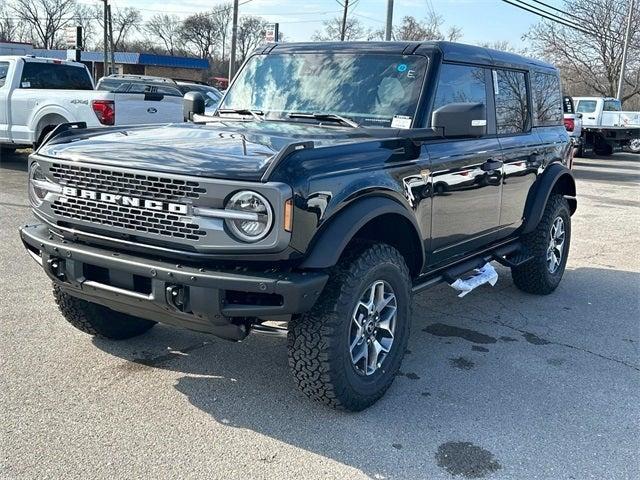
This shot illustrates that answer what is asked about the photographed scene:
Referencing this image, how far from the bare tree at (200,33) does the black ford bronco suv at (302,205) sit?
Result: 8063 cm

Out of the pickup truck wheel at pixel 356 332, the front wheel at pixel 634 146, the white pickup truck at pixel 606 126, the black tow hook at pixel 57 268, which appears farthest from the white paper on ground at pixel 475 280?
the front wheel at pixel 634 146

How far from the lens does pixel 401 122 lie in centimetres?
409

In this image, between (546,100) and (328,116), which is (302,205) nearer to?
(328,116)

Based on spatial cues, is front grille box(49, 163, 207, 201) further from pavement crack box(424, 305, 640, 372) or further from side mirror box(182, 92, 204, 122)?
pavement crack box(424, 305, 640, 372)

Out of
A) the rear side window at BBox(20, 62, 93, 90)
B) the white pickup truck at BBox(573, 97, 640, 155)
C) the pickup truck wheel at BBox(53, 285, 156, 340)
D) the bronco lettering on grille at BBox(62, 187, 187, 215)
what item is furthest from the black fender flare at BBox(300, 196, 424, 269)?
the white pickup truck at BBox(573, 97, 640, 155)

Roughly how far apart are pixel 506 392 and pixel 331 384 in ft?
4.05

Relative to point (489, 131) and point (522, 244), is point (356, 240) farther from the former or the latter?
point (522, 244)

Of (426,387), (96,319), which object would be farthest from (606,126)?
(96,319)

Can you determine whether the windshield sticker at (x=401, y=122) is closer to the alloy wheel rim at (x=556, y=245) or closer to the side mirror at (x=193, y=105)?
the side mirror at (x=193, y=105)

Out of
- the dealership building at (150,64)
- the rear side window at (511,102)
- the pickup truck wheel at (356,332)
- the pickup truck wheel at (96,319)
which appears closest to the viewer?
the pickup truck wheel at (356,332)

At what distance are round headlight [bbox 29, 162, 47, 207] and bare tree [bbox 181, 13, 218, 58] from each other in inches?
3200

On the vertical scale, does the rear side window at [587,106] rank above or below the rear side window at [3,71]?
above

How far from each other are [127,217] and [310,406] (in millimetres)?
1412

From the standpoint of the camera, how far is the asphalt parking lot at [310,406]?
119 inches
